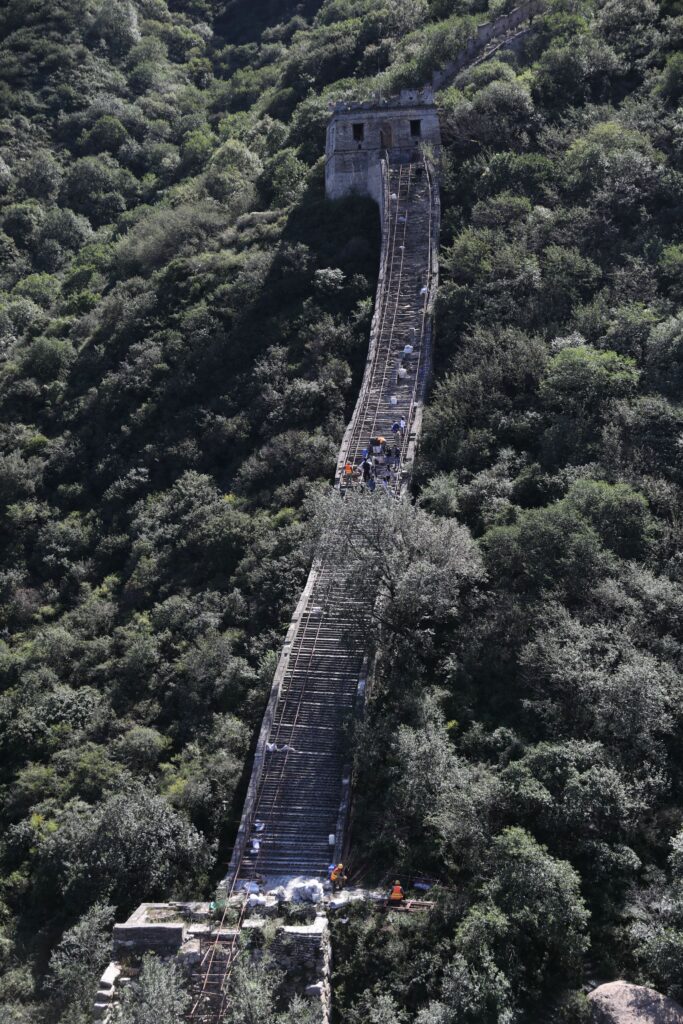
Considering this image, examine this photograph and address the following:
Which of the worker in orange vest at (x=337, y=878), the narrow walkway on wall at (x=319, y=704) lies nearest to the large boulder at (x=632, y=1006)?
the worker in orange vest at (x=337, y=878)

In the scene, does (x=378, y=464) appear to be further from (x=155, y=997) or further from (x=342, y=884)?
(x=155, y=997)

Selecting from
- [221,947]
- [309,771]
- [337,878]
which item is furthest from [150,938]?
[309,771]

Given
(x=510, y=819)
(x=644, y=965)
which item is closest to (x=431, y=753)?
(x=510, y=819)

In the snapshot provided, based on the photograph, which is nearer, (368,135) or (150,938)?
(150,938)

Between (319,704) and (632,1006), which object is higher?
(319,704)

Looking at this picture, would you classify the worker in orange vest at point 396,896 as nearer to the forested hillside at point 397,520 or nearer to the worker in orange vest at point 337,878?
the forested hillside at point 397,520

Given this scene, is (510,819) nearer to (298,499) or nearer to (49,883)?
(49,883)

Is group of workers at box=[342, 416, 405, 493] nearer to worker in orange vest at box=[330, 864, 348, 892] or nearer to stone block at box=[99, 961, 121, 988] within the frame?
worker in orange vest at box=[330, 864, 348, 892]
